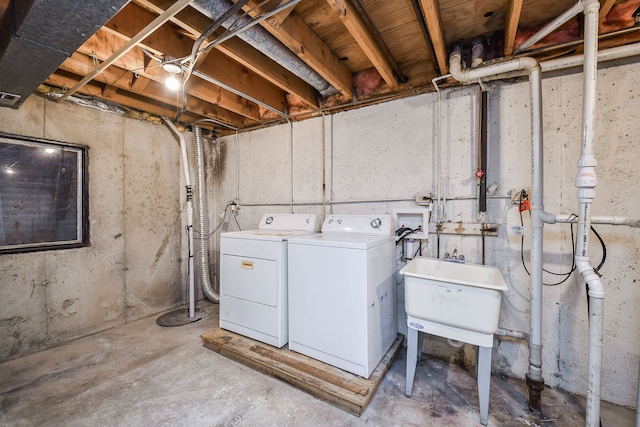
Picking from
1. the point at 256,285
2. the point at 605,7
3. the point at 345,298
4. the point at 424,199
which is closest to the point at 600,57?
the point at 605,7

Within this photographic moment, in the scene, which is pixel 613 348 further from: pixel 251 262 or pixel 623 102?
pixel 251 262

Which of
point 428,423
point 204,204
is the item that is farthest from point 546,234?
point 204,204

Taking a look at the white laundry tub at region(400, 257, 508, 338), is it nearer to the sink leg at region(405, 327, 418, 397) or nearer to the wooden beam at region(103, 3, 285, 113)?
the sink leg at region(405, 327, 418, 397)

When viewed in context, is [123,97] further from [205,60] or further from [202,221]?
[202,221]

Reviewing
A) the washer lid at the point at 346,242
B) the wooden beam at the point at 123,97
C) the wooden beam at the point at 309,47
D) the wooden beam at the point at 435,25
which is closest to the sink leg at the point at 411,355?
the washer lid at the point at 346,242

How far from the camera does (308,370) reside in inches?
72.2

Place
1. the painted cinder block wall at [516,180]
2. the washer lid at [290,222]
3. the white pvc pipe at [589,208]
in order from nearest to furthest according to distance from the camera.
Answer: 1. the white pvc pipe at [589,208]
2. the painted cinder block wall at [516,180]
3. the washer lid at [290,222]

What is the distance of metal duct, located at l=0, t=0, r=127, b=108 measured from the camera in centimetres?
113

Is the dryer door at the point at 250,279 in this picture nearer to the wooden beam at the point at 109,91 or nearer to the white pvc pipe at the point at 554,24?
the wooden beam at the point at 109,91

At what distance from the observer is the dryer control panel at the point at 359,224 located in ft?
7.18

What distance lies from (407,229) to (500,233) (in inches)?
27.0

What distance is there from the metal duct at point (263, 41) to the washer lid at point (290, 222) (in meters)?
1.28

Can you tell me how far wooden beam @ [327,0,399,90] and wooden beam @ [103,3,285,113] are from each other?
1140 millimetres

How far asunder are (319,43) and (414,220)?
1633mm
